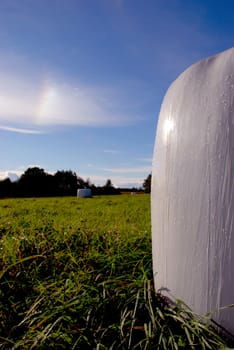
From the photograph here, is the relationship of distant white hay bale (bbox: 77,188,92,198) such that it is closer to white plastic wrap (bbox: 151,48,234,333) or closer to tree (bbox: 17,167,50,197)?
tree (bbox: 17,167,50,197)

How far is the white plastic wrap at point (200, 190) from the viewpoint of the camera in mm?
1941

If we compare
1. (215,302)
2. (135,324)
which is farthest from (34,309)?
(215,302)

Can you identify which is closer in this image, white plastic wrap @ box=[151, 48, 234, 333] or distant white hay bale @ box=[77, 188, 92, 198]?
white plastic wrap @ box=[151, 48, 234, 333]

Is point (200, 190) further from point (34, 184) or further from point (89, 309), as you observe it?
point (34, 184)

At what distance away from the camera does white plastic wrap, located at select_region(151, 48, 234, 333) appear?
1.94 m

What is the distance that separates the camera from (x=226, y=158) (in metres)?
1.94

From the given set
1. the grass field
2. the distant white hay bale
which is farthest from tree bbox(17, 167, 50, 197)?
the grass field

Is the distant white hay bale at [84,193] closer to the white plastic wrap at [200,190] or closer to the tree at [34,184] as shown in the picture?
the tree at [34,184]

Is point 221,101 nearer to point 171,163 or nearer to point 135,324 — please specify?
point 171,163

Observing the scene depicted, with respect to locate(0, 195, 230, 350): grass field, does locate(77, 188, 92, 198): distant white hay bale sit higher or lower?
higher

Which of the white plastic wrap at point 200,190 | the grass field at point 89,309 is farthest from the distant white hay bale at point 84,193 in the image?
the white plastic wrap at point 200,190

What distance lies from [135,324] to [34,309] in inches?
22.5

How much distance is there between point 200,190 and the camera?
2.00m

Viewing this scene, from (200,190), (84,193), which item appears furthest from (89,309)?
(84,193)
